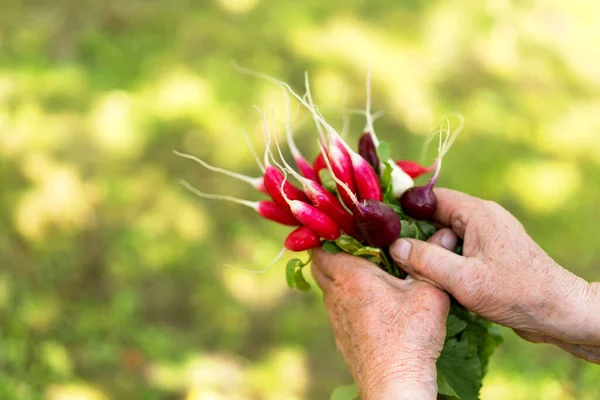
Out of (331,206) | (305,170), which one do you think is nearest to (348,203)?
(331,206)

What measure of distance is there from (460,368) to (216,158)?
2838 mm

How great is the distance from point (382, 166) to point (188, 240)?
2.38 m

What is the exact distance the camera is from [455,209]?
6.76ft

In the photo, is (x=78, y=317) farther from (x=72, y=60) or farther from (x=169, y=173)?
(x=72, y=60)

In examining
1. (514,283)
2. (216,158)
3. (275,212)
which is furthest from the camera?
(216,158)

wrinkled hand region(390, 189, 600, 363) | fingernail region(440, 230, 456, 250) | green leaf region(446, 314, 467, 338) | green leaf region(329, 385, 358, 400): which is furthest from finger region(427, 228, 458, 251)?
green leaf region(329, 385, 358, 400)

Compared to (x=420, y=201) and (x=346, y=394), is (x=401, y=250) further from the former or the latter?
(x=346, y=394)

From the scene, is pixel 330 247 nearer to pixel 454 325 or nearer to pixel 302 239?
pixel 302 239

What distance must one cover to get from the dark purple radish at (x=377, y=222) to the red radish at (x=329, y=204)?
0.09 meters

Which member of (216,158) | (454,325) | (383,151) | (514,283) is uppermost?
(383,151)

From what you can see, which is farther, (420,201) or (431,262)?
(420,201)

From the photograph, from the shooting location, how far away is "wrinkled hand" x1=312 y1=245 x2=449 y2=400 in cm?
172

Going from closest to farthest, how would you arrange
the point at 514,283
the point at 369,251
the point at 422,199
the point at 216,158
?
the point at 514,283 < the point at 369,251 < the point at 422,199 < the point at 216,158

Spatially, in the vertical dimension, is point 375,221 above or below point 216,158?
above
